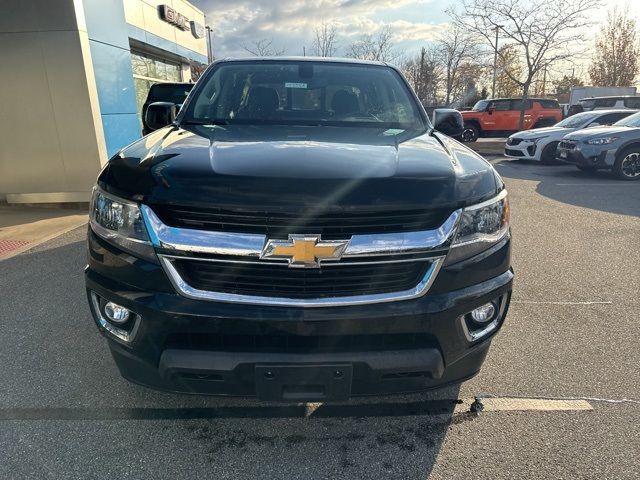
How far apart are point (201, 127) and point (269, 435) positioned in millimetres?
1815

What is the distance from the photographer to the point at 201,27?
61.7 feet

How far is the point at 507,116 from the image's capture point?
19.7 meters

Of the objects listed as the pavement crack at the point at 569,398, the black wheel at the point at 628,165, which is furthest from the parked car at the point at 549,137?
the pavement crack at the point at 569,398

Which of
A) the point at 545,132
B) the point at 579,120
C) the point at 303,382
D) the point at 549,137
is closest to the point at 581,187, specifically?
the point at 549,137

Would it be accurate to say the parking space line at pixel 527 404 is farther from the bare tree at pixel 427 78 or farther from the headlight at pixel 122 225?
the bare tree at pixel 427 78

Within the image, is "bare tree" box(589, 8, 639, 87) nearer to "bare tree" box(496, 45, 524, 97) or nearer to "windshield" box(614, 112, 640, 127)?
"bare tree" box(496, 45, 524, 97)

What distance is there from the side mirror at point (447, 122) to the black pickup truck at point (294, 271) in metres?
1.35

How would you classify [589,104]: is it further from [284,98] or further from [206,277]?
[206,277]

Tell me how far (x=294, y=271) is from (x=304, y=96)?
1.82 m

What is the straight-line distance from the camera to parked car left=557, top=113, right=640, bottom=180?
9703 millimetres

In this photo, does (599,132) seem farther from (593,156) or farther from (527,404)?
(527,404)

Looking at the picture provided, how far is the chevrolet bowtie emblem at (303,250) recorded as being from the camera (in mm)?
1754

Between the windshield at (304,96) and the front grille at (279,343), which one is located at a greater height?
the windshield at (304,96)

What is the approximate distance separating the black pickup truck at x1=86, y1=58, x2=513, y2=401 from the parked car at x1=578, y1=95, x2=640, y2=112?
64.7 feet
